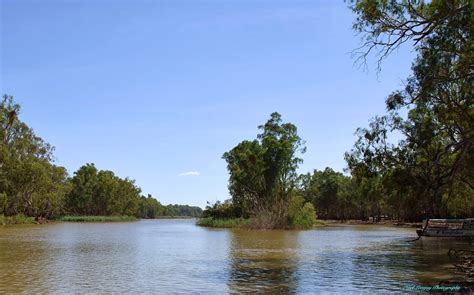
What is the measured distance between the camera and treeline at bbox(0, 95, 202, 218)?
73562 millimetres

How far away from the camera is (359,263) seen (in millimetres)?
21594

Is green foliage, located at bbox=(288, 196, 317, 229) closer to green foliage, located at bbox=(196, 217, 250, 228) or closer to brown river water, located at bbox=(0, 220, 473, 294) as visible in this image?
green foliage, located at bbox=(196, 217, 250, 228)

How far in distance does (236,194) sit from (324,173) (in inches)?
2528

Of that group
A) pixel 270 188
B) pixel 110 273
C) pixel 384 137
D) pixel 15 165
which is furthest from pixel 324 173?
pixel 110 273

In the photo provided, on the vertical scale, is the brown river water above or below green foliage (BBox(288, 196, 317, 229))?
below

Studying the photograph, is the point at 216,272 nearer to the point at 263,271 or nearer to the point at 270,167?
the point at 263,271

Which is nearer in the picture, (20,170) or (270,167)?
(270,167)

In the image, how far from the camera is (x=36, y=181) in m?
76.0

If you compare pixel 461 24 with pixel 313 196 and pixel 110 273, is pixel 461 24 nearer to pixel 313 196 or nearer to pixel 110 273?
pixel 110 273

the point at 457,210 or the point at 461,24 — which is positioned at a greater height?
the point at 461,24

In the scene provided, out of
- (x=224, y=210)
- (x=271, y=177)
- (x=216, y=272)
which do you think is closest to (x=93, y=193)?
(x=224, y=210)

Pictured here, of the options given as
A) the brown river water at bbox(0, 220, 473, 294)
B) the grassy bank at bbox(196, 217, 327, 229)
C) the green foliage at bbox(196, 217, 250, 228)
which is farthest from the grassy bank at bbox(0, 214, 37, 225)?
the brown river water at bbox(0, 220, 473, 294)

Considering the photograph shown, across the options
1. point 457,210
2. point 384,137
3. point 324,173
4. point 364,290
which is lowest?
point 364,290

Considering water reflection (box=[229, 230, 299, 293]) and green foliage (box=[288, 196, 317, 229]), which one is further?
green foliage (box=[288, 196, 317, 229])
